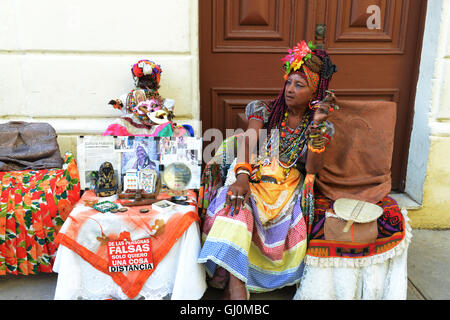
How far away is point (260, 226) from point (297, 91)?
3.12 feet

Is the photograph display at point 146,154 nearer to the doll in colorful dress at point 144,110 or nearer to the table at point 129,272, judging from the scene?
the doll in colorful dress at point 144,110

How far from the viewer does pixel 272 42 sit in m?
3.36

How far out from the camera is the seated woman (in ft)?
7.64

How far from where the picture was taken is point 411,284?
272 cm

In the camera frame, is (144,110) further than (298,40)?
No

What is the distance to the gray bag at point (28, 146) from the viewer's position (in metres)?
2.84

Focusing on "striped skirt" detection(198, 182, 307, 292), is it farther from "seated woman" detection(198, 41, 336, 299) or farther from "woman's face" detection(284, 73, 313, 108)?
"woman's face" detection(284, 73, 313, 108)

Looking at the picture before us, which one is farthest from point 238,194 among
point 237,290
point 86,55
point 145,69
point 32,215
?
point 86,55

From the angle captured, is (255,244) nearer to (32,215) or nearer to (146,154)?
(146,154)

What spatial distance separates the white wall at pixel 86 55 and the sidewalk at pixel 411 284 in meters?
1.23

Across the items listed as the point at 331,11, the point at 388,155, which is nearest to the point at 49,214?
the point at 388,155
